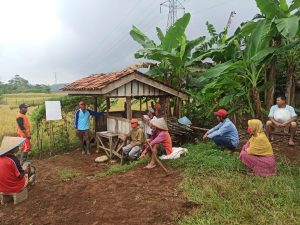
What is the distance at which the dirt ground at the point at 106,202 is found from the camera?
4.59 meters

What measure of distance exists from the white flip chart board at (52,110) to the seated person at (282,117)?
6095mm

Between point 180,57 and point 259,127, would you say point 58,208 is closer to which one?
point 259,127

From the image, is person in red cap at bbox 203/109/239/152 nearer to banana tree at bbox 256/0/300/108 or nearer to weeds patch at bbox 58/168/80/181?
banana tree at bbox 256/0/300/108

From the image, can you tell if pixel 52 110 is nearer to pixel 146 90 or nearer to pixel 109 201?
pixel 146 90

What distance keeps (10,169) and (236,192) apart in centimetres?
380

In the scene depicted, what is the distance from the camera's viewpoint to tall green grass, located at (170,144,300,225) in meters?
4.04

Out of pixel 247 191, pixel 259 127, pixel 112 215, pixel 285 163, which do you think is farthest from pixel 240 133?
pixel 112 215

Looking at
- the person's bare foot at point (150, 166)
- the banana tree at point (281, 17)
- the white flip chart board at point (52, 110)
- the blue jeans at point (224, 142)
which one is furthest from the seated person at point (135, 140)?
the banana tree at point (281, 17)

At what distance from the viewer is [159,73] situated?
33.7 ft

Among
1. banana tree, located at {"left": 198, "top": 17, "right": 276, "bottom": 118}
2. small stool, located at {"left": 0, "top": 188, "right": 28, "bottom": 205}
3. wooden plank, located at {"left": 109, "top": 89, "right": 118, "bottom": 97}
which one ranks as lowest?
small stool, located at {"left": 0, "top": 188, "right": 28, "bottom": 205}

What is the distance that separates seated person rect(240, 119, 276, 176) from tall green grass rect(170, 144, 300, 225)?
220 mm

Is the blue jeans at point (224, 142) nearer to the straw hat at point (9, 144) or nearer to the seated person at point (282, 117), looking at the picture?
the seated person at point (282, 117)

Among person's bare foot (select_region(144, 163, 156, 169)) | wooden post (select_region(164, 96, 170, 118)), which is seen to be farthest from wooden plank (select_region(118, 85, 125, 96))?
person's bare foot (select_region(144, 163, 156, 169))

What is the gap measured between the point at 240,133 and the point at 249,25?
3233 millimetres
